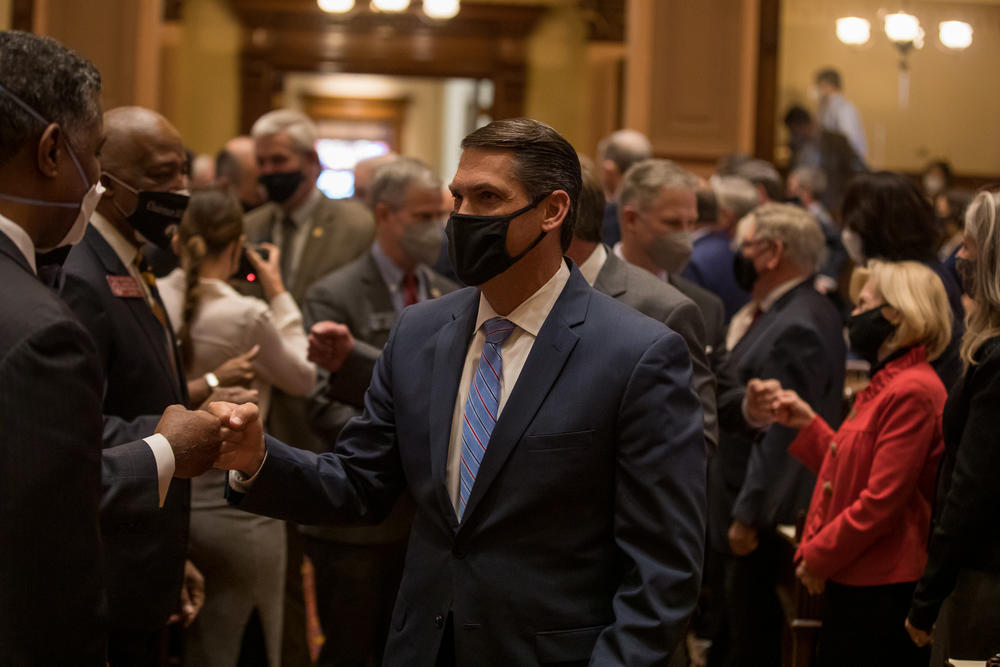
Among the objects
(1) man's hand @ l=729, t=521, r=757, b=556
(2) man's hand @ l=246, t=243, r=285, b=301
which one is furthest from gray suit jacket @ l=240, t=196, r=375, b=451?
(1) man's hand @ l=729, t=521, r=757, b=556

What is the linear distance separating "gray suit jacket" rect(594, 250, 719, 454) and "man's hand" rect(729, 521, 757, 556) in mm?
877

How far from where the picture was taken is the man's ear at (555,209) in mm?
2211

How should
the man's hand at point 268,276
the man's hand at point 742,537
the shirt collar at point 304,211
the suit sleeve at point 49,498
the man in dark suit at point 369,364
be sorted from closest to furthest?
the suit sleeve at point 49,498 < the man in dark suit at point 369,364 < the man's hand at point 268,276 < the man's hand at point 742,537 < the shirt collar at point 304,211

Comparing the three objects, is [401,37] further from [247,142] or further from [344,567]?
[344,567]

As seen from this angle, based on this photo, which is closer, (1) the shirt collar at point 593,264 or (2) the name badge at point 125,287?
(2) the name badge at point 125,287

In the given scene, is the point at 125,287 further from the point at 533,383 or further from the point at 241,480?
the point at 533,383

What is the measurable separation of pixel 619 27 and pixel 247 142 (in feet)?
22.1

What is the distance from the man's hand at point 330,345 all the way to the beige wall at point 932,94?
29.3 ft

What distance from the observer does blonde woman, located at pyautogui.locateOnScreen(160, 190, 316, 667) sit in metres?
3.35

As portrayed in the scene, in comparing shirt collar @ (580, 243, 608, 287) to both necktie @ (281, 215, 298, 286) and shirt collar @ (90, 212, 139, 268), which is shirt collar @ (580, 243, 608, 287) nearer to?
shirt collar @ (90, 212, 139, 268)

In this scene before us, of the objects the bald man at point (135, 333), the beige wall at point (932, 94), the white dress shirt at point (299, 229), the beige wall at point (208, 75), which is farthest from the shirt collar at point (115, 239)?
the beige wall at point (208, 75)

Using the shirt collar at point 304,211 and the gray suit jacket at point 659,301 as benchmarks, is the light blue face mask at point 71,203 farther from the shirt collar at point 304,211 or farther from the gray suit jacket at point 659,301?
the shirt collar at point 304,211

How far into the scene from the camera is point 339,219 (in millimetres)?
4801

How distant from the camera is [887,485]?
120 inches
